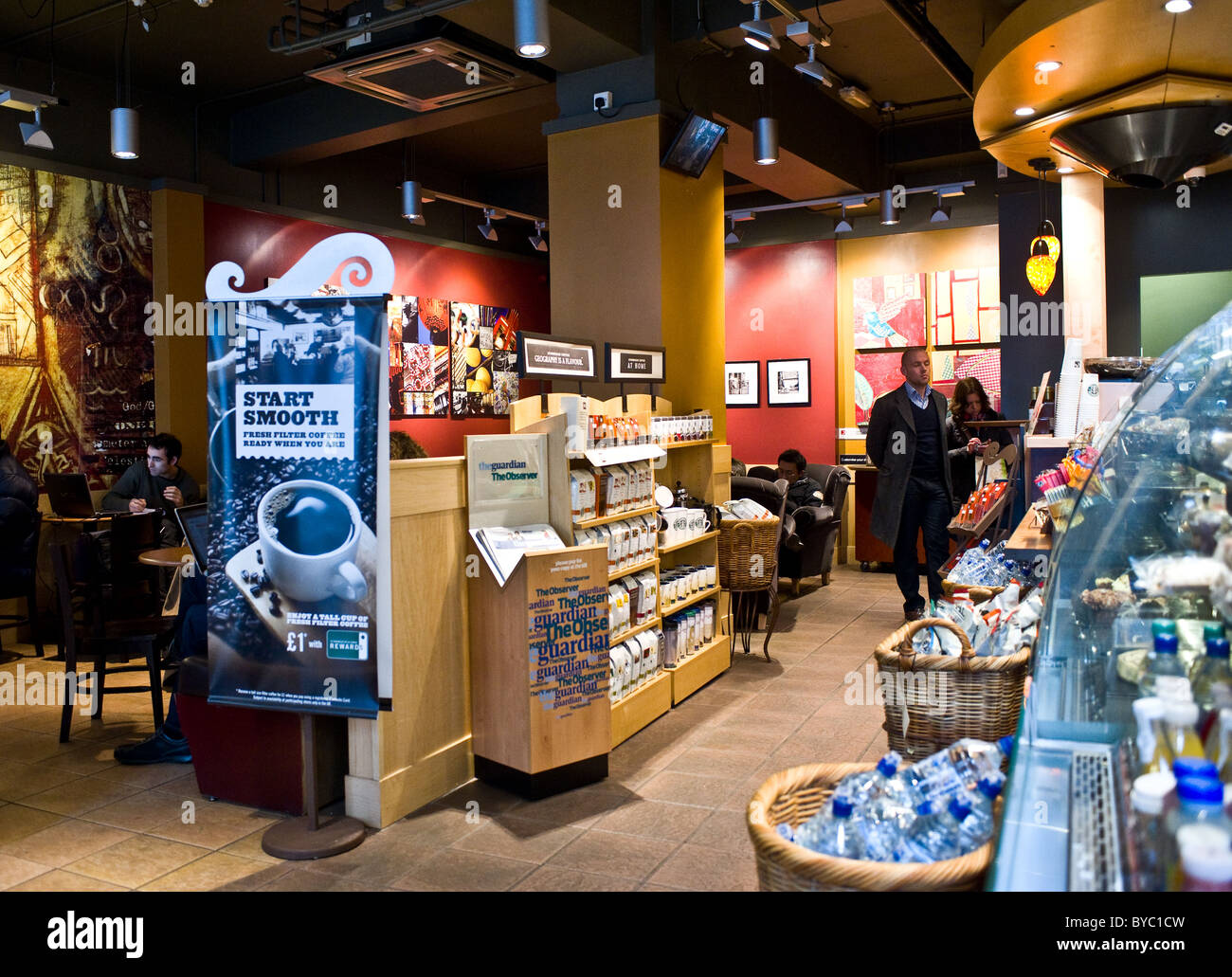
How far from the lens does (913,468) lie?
22.4 feet

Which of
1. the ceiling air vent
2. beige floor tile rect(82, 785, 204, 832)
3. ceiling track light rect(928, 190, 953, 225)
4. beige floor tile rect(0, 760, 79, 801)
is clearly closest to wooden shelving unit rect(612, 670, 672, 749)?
beige floor tile rect(82, 785, 204, 832)

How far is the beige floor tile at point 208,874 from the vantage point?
3266mm

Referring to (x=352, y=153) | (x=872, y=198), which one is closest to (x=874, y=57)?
(x=872, y=198)

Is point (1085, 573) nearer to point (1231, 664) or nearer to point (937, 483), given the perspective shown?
point (1231, 664)

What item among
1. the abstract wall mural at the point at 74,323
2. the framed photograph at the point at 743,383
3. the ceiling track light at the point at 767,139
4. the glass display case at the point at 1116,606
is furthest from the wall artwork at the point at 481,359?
the glass display case at the point at 1116,606

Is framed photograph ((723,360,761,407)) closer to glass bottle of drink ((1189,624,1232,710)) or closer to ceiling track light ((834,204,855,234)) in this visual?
ceiling track light ((834,204,855,234))

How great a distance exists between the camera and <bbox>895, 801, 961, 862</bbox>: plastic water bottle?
1.68m

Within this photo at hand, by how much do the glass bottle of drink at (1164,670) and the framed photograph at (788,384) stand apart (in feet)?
33.2

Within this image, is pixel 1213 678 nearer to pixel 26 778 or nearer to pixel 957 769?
pixel 957 769

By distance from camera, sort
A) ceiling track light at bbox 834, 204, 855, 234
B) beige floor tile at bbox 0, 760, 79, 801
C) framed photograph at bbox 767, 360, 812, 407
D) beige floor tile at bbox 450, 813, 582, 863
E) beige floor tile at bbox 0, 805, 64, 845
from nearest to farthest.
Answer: beige floor tile at bbox 450, 813, 582, 863 < beige floor tile at bbox 0, 805, 64, 845 < beige floor tile at bbox 0, 760, 79, 801 < ceiling track light at bbox 834, 204, 855, 234 < framed photograph at bbox 767, 360, 812, 407

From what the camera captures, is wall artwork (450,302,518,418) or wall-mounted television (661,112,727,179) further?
wall artwork (450,302,518,418)

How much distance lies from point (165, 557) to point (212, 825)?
69.5 inches

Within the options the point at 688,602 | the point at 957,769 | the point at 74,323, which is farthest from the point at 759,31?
the point at 74,323

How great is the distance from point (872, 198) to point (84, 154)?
290 inches
